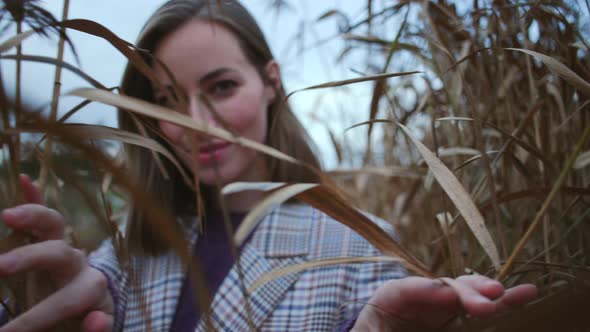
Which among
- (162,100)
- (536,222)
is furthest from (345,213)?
(162,100)

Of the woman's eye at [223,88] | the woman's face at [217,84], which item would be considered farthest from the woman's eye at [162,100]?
the woman's eye at [223,88]

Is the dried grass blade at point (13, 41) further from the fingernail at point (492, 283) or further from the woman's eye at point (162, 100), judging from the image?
the woman's eye at point (162, 100)

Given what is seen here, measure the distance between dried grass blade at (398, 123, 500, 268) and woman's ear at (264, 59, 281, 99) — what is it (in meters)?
0.63

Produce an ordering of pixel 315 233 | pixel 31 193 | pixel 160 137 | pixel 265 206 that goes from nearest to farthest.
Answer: pixel 265 206 → pixel 31 193 → pixel 160 137 → pixel 315 233

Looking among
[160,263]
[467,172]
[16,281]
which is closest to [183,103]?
[16,281]

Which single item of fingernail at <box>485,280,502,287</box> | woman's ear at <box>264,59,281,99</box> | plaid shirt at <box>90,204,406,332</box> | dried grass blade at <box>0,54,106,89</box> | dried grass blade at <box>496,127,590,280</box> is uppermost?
woman's ear at <box>264,59,281,99</box>

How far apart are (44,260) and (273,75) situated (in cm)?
66

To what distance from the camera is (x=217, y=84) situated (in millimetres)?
731

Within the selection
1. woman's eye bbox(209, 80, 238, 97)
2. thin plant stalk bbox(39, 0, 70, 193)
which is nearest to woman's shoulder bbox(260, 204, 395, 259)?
woman's eye bbox(209, 80, 238, 97)

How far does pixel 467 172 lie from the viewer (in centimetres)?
54

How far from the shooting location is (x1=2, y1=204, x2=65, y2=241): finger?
27cm

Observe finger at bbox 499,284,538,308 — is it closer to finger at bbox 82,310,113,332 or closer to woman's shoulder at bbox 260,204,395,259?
finger at bbox 82,310,113,332

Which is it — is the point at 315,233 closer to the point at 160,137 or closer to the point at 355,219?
the point at 160,137

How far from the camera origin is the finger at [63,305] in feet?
0.88
